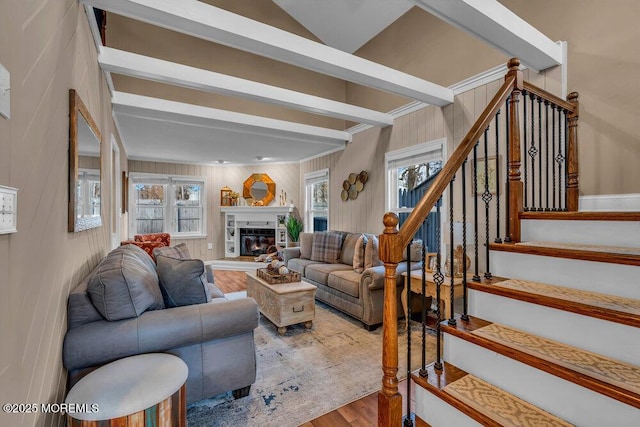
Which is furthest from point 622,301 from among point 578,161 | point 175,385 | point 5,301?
point 5,301

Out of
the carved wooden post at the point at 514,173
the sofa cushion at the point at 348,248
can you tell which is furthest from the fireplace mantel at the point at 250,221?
the carved wooden post at the point at 514,173

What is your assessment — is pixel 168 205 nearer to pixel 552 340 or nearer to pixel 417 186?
pixel 417 186

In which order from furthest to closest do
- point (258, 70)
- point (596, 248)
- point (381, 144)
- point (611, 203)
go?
point (258, 70) < point (381, 144) < point (611, 203) < point (596, 248)

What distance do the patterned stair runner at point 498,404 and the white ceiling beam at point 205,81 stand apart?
3030 mm

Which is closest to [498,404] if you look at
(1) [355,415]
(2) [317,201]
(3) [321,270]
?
(1) [355,415]

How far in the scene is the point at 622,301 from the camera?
4.43 ft

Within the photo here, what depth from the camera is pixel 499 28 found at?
6.79 ft

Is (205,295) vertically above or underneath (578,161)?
underneath

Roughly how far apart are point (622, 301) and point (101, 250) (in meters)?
3.59

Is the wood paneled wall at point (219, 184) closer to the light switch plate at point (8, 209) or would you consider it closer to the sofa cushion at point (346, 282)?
the sofa cushion at point (346, 282)

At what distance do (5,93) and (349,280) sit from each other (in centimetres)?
321

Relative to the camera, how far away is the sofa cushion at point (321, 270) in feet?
13.3

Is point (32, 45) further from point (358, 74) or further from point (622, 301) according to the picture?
point (622, 301)

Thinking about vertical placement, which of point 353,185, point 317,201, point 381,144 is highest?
point 381,144
